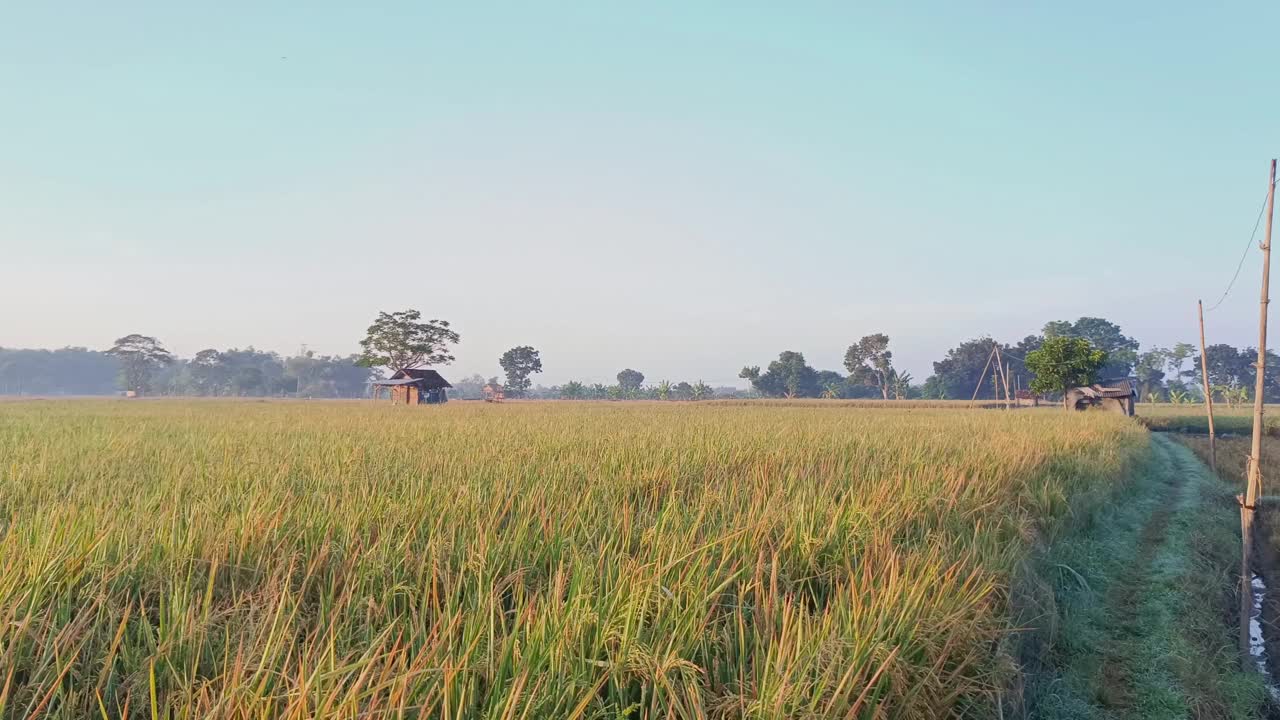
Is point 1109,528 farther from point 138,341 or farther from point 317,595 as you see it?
point 138,341

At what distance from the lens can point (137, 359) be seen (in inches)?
3999

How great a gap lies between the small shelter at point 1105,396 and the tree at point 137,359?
11965 cm

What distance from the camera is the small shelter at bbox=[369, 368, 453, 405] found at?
49.4 meters

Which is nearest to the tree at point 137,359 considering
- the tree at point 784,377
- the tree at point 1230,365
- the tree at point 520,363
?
the tree at point 520,363

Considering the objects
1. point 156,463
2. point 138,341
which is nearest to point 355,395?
point 138,341

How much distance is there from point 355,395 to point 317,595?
439 feet

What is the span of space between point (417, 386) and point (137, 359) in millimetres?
81142

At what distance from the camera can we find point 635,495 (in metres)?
5.96

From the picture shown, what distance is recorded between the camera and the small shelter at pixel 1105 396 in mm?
33062

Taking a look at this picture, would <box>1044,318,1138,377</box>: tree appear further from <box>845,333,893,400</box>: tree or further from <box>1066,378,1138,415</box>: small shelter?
<box>1066,378,1138,415</box>: small shelter

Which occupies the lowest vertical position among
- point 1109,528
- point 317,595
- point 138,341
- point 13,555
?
point 1109,528

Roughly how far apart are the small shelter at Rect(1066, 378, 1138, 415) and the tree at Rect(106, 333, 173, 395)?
119648 millimetres

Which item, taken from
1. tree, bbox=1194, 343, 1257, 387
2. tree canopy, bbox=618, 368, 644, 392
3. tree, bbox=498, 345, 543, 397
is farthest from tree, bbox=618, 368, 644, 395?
tree, bbox=1194, 343, 1257, 387

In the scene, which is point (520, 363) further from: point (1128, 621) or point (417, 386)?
point (1128, 621)
